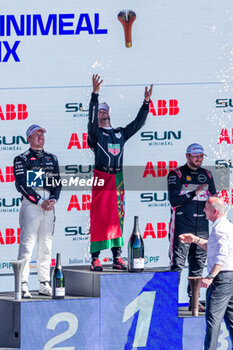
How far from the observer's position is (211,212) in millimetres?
6320

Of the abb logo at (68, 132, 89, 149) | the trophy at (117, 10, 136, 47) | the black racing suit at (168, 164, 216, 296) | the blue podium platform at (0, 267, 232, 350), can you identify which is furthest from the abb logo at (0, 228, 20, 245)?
the trophy at (117, 10, 136, 47)

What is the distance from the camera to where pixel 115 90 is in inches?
303

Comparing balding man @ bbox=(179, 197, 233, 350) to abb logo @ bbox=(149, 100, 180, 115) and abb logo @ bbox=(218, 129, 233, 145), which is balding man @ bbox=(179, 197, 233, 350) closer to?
abb logo @ bbox=(218, 129, 233, 145)

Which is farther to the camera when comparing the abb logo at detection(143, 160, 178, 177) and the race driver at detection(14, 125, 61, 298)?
the abb logo at detection(143, 160, 178, 177)

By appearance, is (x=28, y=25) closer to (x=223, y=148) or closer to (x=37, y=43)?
(x=37, y=43)

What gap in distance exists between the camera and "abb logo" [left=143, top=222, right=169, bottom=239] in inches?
304

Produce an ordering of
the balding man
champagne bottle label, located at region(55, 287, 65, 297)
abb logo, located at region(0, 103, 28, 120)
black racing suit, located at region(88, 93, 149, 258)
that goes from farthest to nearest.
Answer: abb logo, located at region(0, 103, 28, 120)
black racing suit, located at region(88, 93, 149, 258)
champagne bottle label, located at region(55, 287, 65, 297)
the balding man

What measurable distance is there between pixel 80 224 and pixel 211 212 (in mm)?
1678

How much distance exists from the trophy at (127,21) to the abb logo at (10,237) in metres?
1.80

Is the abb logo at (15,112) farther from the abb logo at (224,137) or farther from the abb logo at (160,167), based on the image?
the abb logo at (224,137)

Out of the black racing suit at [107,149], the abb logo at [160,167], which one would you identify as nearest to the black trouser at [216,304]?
the black racing suit at [107,149]

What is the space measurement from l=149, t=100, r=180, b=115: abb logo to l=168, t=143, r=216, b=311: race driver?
0.84 metres

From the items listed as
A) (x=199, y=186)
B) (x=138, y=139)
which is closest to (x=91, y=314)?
(x=199, y=186)

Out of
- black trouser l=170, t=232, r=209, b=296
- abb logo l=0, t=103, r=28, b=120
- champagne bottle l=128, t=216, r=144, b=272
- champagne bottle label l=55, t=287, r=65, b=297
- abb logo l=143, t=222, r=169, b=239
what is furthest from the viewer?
abb logo l=143, t=222, r=169, b=239
